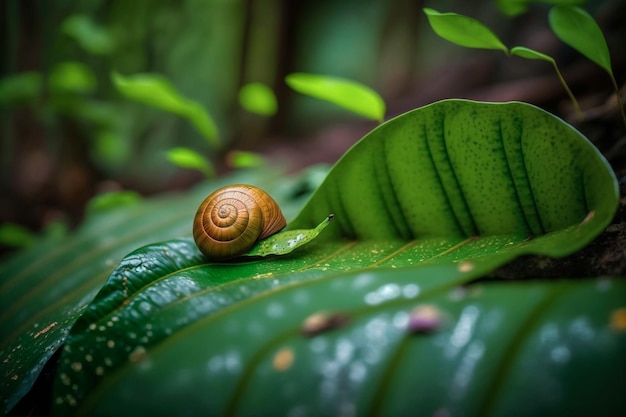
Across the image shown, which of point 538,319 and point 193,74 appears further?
point 193,74

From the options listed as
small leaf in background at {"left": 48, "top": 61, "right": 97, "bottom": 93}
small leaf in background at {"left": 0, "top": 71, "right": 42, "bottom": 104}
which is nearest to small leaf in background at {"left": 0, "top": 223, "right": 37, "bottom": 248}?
small leaf in background at {"left": 0, "top": 71, "right": 42, "bottom": 104}

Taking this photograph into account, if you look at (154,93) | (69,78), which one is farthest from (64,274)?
(69,78)

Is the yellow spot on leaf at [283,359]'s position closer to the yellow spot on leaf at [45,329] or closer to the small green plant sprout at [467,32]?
the yellow spot on leaf at [45,329]

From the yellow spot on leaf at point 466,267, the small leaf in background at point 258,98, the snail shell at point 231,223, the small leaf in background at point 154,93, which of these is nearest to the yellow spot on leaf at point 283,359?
the yellow spot on leaf at point 466,267

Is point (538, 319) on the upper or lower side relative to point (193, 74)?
lower

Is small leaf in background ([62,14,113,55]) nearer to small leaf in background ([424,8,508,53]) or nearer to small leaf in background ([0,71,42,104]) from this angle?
small leaf in background ([0,71,42,104])

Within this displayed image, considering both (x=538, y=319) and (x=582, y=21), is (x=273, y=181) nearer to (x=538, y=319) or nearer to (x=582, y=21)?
(x=582, y=21)

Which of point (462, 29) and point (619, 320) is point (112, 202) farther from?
point (619, 320)

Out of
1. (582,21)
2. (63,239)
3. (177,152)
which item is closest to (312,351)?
(582,21)
